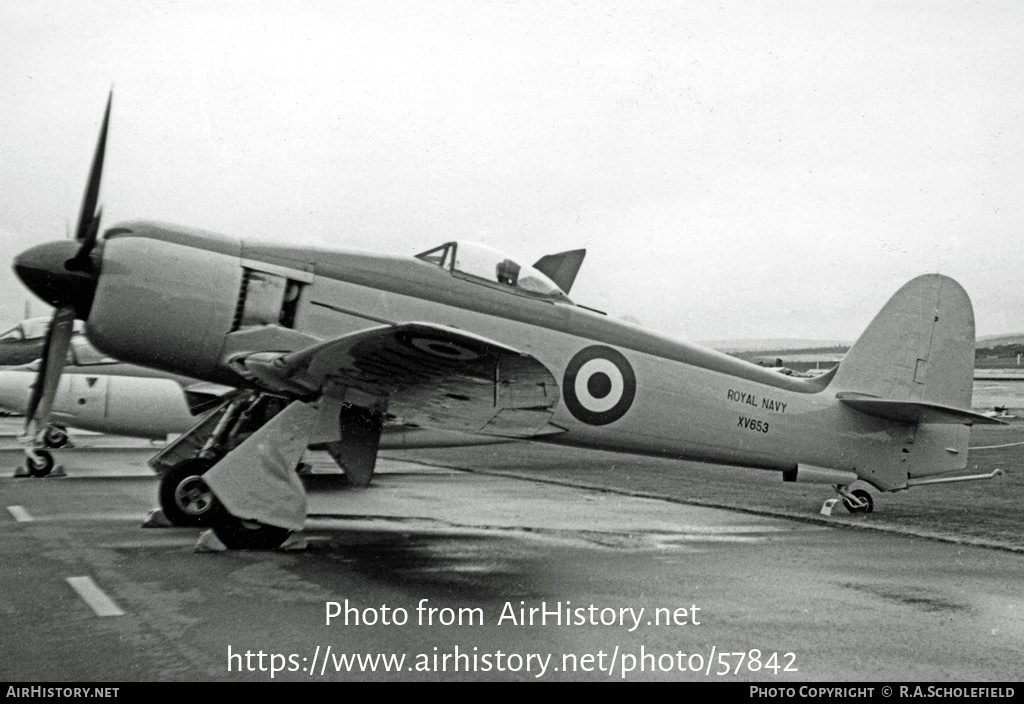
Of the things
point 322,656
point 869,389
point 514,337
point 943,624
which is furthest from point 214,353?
point 869,389

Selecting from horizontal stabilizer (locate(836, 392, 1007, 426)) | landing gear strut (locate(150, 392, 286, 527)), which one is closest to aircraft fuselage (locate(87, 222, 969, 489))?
horizontal stabilizer (locate(836, 392, 1007, 426))

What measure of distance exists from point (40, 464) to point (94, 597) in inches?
314

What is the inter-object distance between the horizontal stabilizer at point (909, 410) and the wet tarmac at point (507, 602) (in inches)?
45.6

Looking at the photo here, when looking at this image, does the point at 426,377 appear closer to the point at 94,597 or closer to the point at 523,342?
the point at 523,342

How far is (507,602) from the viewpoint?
473cm

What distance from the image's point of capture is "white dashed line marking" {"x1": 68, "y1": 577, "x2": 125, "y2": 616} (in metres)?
4.30

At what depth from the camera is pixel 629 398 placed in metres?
7.10

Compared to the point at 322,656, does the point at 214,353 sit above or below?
above

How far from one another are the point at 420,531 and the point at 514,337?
1923mm

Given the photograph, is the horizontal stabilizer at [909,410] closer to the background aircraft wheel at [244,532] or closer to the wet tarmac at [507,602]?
the wet tarmac at [507,602]

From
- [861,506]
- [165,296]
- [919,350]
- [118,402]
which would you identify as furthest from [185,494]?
[919,350]

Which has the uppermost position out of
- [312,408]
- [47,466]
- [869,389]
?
[869,389]

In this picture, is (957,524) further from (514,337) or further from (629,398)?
(514,337)

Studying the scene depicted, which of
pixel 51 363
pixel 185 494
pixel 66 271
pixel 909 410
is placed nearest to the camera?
pixel 66 271
